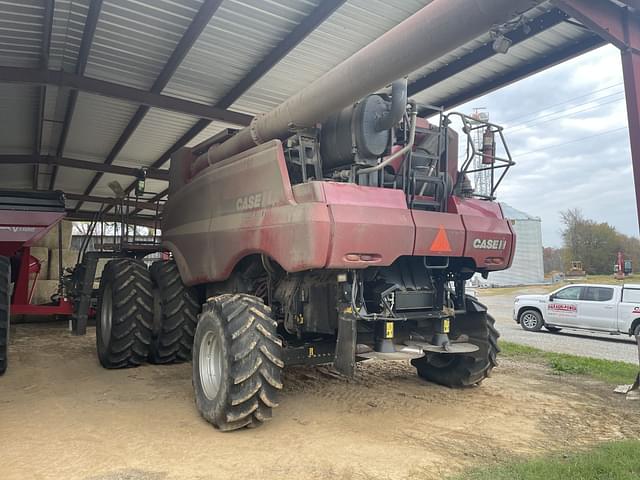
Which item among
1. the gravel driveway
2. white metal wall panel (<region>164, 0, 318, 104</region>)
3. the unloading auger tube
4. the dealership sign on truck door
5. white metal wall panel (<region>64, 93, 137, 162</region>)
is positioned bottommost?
the gravel driveway

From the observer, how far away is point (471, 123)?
18.5 feet

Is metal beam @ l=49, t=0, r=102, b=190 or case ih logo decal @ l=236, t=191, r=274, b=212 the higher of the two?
metal beam @ l=49, t=0, r=102, b=190

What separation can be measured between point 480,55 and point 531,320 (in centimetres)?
1025

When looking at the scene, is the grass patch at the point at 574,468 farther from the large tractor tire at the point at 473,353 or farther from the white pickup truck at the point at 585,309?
the white pickup truck at the point at 585,309

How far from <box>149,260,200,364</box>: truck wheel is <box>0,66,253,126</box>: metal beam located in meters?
3.94

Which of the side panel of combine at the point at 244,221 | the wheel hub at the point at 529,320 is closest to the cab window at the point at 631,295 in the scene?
the wheel hub at the point at 529,320

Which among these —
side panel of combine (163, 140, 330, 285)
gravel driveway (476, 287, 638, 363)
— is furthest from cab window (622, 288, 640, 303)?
side panel of combine (163, 140, 330, 285)

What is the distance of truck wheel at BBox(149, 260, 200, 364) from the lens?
7.15 metres

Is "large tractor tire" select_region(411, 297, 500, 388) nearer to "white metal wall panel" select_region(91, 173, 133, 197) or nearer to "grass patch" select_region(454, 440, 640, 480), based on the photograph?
"grass patch" select_region(454, 440, 640, 480)

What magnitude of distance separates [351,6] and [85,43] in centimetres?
411

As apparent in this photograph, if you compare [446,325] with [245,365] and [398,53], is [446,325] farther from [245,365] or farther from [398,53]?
[398,53]

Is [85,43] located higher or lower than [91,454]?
higher

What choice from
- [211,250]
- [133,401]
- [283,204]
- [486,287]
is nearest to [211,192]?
[211,250]

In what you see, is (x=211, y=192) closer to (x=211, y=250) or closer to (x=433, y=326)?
(x=211, y=250)
